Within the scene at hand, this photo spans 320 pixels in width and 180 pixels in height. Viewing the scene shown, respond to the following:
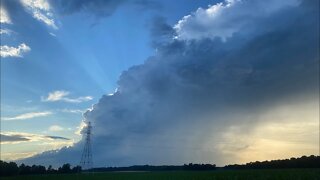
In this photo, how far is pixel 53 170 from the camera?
16450 centimetres

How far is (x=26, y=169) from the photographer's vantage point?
158 m

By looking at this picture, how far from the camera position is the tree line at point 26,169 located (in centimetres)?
14490

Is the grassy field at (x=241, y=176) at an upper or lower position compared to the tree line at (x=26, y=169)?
lower

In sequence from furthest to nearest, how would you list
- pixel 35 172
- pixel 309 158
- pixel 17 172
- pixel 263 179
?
1. pixel 35 172
2. pixel 17 172
3. pixel 309 158
4. pixel 263 179

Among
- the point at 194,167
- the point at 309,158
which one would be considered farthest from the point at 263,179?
the point at 194,167

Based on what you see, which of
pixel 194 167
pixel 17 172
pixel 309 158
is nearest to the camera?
pixel 309 158

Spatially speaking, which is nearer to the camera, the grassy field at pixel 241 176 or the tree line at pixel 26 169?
the grassy field at pixel 241 176

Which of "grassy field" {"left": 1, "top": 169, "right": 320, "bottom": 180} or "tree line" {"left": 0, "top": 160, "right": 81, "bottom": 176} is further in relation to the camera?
"tree line" {"left": 0, "top": 160, "right": 81, "bottom": 176}

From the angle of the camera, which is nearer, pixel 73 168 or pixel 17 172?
pixel 17 172

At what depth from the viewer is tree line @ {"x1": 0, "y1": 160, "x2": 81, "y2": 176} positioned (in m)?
145

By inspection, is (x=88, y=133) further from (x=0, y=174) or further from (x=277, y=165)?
(x=277, y=165)

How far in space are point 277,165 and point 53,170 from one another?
8709cm

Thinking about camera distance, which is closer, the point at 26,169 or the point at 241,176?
the point at 241,176

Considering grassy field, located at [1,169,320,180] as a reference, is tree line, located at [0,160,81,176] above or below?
above
